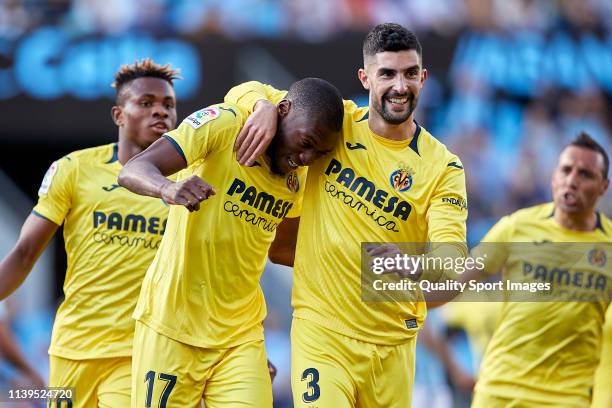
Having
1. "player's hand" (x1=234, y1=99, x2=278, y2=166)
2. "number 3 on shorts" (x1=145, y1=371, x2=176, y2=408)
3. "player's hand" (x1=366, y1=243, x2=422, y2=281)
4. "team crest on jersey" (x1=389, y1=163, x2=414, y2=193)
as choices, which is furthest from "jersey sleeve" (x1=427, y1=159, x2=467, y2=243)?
"number 3 on shorts" (x1=145, y1=371, x2=176, y2=408)

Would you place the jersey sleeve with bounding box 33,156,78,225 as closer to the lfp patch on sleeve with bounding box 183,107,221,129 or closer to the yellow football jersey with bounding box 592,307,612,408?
the lfp patch on sleeve with bounding box 183,107,221,129

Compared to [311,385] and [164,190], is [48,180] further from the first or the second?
[311,385]

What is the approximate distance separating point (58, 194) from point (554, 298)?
3.78 meters

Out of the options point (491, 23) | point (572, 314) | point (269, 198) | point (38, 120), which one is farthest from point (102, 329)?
point (491, 23)

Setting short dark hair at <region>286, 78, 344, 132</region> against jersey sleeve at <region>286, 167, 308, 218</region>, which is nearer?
short dark hair at <region>286, 78, 344, 132</region>

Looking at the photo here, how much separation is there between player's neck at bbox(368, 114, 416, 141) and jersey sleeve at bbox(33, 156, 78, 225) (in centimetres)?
231

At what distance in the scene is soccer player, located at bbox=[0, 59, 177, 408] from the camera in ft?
23.5

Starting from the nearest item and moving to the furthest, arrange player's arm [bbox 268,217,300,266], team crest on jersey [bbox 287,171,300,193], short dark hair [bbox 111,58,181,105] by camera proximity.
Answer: team crest on jersey [bbox 287,171,300,193]
player's arm [bbox 268,217,300,266]
short dark hair [bbox 111,58,181,105]

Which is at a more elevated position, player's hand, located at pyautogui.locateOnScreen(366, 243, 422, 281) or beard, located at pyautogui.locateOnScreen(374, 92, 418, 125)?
beard, located at pyautogui.locateOnScreen(374, 92, 418, 125)

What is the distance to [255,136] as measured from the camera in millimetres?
5973

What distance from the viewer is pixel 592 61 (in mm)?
14836

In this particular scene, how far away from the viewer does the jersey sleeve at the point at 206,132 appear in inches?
228

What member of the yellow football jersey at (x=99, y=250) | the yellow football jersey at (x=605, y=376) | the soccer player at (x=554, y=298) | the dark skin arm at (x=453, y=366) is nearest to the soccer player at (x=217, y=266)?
the yellow football jersey at (x=99, y=250)

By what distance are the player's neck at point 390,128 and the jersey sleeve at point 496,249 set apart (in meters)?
2.00
